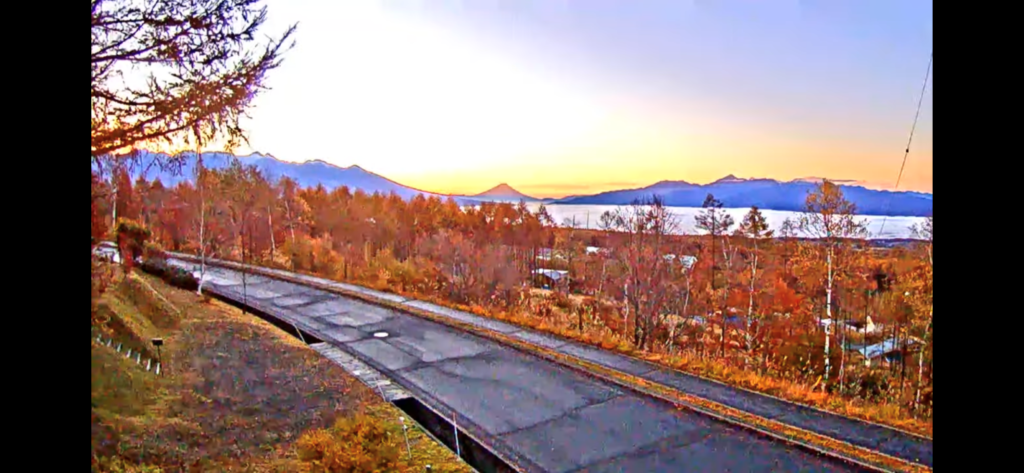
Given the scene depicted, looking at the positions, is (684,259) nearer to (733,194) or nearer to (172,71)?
(733,194)

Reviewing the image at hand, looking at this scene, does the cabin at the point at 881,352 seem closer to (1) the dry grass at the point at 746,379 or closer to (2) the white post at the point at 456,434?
(1) the dry grass at the point at 746,379

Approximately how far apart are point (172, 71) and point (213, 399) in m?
2.05

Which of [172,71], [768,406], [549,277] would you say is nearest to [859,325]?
[768,406]

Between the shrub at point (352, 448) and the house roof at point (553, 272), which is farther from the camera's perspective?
the house roof at point (553, 272)

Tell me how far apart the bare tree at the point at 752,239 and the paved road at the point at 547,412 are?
14.4 ft

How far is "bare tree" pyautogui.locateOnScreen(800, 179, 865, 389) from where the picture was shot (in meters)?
5.94

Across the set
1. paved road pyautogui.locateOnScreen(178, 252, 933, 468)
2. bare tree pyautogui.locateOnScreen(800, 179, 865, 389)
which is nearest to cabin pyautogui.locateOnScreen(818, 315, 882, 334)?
A: bare tree pyautogui.locateOnScreen(800, 179, 865, 389)

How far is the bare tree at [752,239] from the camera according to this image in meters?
7.78

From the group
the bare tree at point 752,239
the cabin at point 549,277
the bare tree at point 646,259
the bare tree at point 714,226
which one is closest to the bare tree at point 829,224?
the bare tree at point 752,239

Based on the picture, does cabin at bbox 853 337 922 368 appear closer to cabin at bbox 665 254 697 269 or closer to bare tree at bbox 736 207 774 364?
bare tree at bbox 736 207 774 364

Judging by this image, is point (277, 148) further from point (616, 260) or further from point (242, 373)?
point (616, 260)

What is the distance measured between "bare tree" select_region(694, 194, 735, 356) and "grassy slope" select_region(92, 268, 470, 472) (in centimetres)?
525

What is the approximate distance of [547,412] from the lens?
357 centimetres
